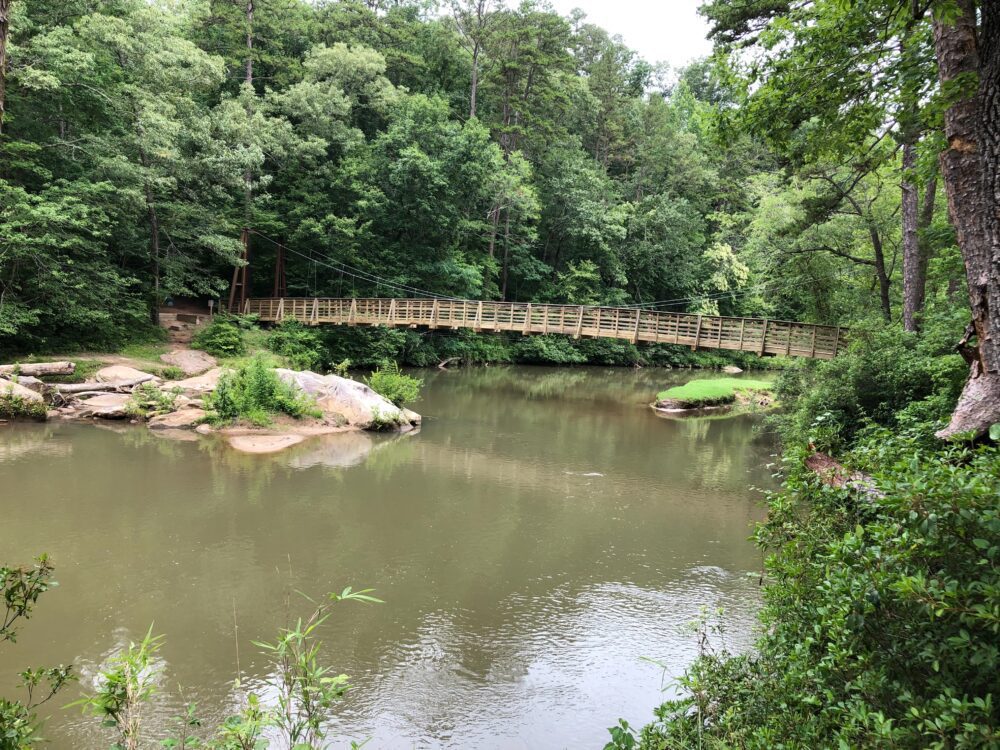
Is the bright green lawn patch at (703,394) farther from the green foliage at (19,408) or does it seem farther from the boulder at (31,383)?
the boulder at (31,383)

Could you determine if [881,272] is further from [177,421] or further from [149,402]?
[149,402]

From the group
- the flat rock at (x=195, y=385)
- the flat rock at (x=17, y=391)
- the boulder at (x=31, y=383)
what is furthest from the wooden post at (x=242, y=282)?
the flat rock at (x=17, y=391)

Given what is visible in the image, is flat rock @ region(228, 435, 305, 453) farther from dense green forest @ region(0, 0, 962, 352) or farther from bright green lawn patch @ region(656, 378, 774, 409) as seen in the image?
bright green lawn patch @ region(656, 378, 774, 409)

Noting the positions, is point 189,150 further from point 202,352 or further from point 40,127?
point 202,352

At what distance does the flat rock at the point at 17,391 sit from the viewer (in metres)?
13.1

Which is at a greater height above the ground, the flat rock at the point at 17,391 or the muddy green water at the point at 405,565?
the flat rock at the point at 17,391

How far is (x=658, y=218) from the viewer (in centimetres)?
3250

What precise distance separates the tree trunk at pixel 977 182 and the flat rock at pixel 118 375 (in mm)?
16486

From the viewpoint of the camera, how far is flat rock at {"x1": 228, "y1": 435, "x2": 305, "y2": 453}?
12055mm

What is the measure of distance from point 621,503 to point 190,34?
27.6 meters

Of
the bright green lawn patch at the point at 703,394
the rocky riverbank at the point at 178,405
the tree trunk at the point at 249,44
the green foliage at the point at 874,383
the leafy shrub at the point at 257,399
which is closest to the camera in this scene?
the green foliage at the point at 874,383

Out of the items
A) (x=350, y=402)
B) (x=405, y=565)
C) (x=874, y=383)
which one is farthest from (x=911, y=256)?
(x=350, y=402)

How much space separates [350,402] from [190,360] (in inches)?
270

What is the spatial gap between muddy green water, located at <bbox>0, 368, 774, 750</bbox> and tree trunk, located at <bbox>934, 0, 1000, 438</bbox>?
3.17m
